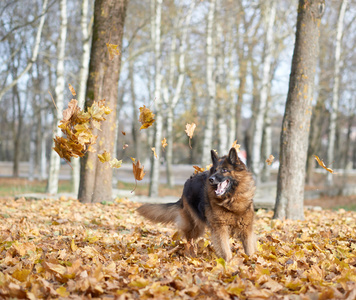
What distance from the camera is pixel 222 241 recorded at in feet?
14.8

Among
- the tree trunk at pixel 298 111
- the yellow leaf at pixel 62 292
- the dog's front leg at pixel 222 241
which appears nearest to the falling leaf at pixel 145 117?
the dog's front leg at pixel 222 241

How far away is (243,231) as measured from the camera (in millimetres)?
4691

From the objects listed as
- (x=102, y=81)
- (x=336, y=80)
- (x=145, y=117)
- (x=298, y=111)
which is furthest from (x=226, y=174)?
(x=336, y=80)

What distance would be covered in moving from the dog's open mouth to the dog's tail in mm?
957

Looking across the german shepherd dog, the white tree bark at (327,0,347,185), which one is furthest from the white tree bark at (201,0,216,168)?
the german shepherd dog

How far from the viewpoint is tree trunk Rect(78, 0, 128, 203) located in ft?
28.9

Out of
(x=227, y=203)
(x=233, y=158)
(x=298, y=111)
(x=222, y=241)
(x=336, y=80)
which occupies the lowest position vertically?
(x=222, y=241)

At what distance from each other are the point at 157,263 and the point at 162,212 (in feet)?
4.22

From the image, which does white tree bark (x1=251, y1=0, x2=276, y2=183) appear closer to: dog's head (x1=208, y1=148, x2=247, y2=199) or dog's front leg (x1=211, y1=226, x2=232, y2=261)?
dog's head (x1=208, y1=148, x2=247, y2=199)

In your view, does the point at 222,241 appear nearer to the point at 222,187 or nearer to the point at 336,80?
the point at 222,187

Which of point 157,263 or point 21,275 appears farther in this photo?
point 157,263

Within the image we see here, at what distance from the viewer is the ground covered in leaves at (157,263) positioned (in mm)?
3139

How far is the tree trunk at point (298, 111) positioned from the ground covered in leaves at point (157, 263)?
0.97m

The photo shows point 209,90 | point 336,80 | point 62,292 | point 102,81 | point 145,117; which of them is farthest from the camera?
point 336,80
